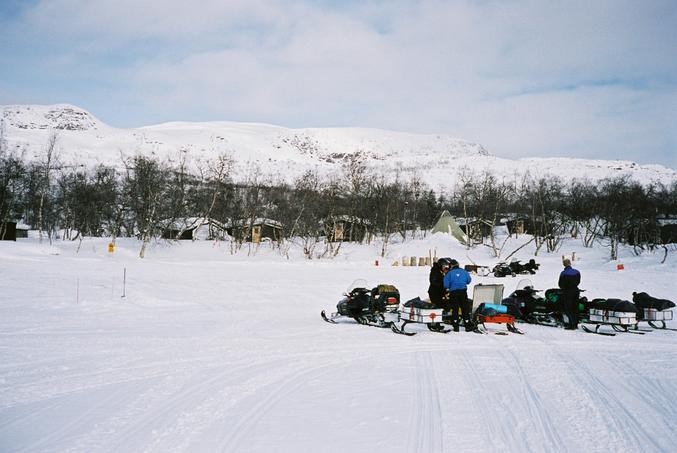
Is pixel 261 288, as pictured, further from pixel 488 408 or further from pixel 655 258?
pixel 655 258

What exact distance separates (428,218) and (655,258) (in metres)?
40.0

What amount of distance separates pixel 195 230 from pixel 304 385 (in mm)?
45696

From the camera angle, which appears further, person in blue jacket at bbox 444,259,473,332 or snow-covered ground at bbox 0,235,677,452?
person in blue jacket at bbox 444,259,473,332

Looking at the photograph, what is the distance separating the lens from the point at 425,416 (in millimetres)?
5145

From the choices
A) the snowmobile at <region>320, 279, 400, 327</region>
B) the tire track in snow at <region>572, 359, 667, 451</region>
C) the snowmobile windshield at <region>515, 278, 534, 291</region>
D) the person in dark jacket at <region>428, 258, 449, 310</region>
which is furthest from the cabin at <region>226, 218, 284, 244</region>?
the tire track in snow at <region>572, 359, 667, 451</region>

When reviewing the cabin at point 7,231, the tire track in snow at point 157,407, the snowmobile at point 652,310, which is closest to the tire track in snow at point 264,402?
the tire track in snow at point 157,407

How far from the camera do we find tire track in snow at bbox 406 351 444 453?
4.41 metres

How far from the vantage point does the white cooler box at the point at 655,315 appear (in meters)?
10.8

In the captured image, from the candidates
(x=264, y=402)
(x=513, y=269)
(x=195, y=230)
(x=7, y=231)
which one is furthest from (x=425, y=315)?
(x=7, y=231)

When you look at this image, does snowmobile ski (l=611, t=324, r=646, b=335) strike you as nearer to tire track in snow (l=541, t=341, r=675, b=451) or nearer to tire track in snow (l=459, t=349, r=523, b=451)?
tire track in snow (l=541, t=341, r=675, b=451)

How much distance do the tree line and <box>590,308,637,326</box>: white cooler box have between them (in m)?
29.6

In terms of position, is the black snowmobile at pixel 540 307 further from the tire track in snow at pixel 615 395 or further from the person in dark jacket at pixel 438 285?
the tire track in snow at pixel 615 395

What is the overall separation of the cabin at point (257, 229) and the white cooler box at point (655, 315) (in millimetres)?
38055

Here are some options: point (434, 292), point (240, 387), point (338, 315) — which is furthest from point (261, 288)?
point (240, 387)
